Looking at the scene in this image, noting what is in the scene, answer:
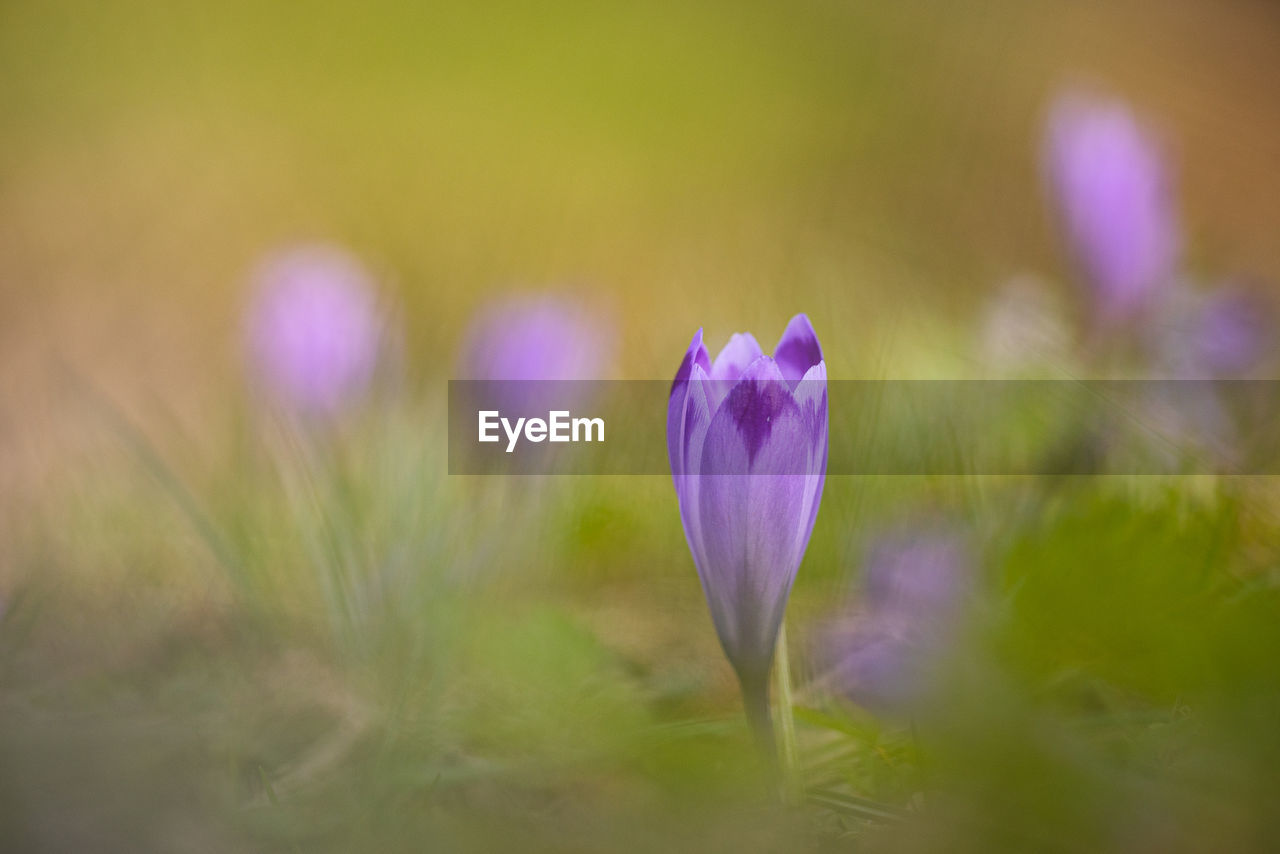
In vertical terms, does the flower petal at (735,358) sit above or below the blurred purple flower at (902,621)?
above

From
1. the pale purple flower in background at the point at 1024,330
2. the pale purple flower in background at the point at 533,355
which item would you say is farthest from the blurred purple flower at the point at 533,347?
the pale purple flower in background at the point at 1024,330

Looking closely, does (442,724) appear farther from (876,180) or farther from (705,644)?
(876,180)

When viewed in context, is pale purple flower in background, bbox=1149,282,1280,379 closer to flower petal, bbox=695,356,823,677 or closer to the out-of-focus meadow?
the out-of-focus meadow

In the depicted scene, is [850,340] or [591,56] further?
[591,56]

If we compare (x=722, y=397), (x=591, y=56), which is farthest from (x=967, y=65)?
(x=722, y=397)

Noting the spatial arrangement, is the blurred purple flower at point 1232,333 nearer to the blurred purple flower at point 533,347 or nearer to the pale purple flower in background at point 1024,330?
the pale purple flower in background at point 1024,330

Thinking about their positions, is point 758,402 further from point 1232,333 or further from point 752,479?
point 1232,333
